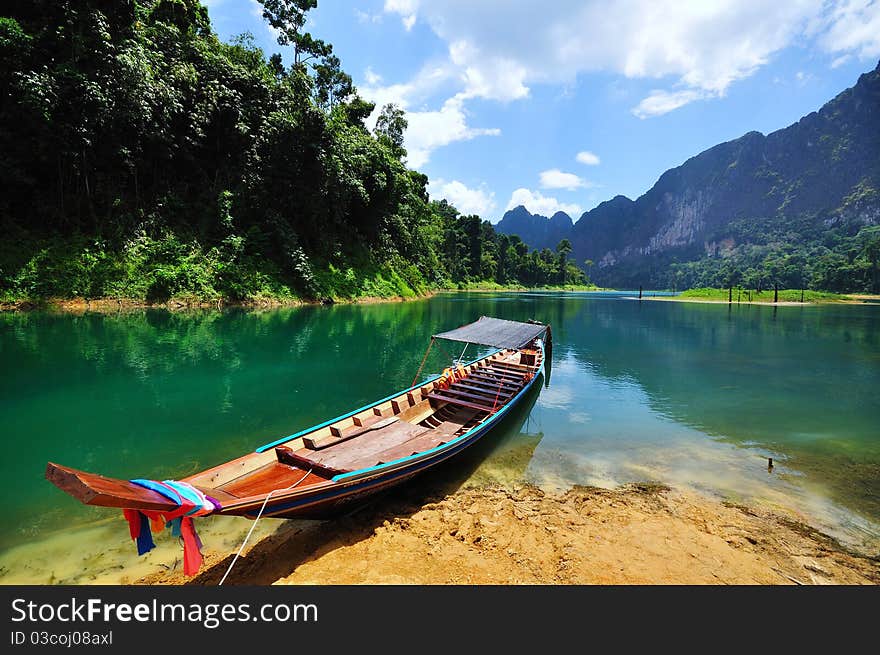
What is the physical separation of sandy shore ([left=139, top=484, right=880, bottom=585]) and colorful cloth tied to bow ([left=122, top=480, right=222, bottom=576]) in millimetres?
988

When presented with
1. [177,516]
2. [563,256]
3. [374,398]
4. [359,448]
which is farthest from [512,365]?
[563,256]

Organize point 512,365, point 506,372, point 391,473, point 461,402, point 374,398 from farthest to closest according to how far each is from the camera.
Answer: point 512,365, point 506,372, point 374,398, point 461,402, point 391,473

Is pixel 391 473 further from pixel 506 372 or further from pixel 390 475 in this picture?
pixel 506 372

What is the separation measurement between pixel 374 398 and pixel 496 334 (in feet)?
14.0

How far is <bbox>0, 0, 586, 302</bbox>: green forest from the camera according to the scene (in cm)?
2169

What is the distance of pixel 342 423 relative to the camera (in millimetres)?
7309

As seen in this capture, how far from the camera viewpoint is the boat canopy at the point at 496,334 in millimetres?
11501

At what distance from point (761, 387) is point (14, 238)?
37.2 meters

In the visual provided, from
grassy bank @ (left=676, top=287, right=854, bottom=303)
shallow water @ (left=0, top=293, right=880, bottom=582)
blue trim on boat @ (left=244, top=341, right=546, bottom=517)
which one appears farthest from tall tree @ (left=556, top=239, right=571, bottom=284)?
blue trim on boat @ (left=244, top=341, right=546, bottom=517)

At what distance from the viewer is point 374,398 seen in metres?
12.0

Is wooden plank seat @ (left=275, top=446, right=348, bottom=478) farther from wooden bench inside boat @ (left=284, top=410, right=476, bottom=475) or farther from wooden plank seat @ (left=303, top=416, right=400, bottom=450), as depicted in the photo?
wooden plank seat @ (left=303, top=416, right=400, bottom=450)
